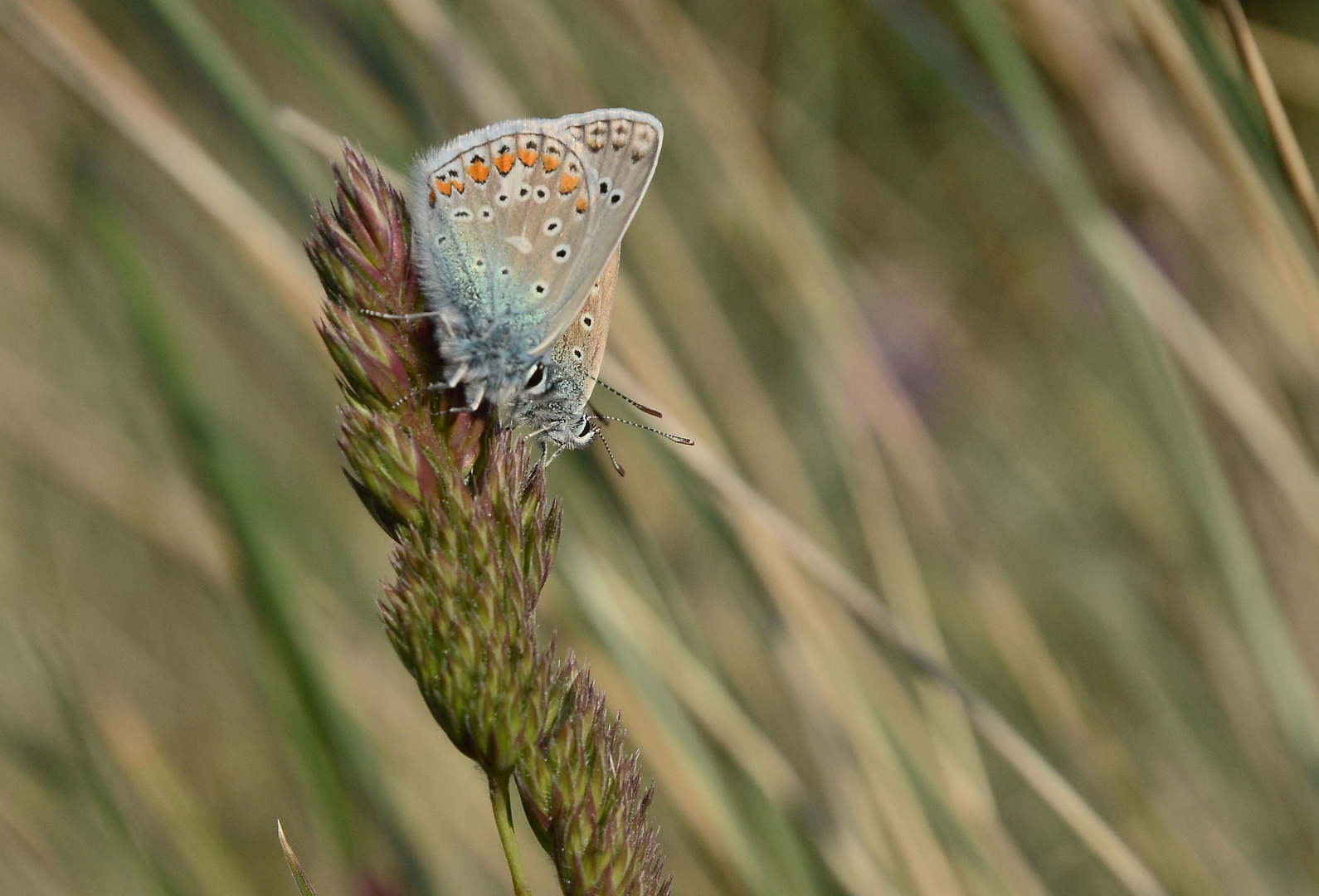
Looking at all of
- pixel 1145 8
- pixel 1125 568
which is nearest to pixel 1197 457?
pixel 1145 8

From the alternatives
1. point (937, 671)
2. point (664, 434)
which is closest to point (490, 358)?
point (664, 434)

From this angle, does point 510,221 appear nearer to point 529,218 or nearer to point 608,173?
point 529,218

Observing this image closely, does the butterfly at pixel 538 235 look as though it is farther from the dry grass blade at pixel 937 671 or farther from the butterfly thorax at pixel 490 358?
the dry grass blade at pixel 937 671

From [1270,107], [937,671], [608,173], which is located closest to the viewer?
[1270,107]

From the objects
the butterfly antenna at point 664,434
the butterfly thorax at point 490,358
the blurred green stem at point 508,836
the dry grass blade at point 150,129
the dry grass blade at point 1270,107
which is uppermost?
the dry grass blade at point 150,129

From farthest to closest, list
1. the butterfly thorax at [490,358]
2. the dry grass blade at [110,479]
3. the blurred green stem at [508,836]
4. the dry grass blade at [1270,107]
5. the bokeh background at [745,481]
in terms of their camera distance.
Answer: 1. the dry grass blade at [110,479]
2. the bokeh background at [745,481]
3. the butterfly thorax at [490,358]
4. the dry grass blade at [1270,107]
5. the blurred green stem at [508,836]

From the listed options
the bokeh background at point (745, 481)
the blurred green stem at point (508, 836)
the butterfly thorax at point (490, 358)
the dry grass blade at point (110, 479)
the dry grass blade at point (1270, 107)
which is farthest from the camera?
the dry grass blade at point (110, 479)

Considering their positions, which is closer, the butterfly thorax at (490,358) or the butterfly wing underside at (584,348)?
the butterfly thorax at (490,358)

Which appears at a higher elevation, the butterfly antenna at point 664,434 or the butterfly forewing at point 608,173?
the butterfly forewing at point 608,173

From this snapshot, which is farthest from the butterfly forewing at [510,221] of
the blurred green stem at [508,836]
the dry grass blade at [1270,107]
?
the dry grass blade at [1270,107]
